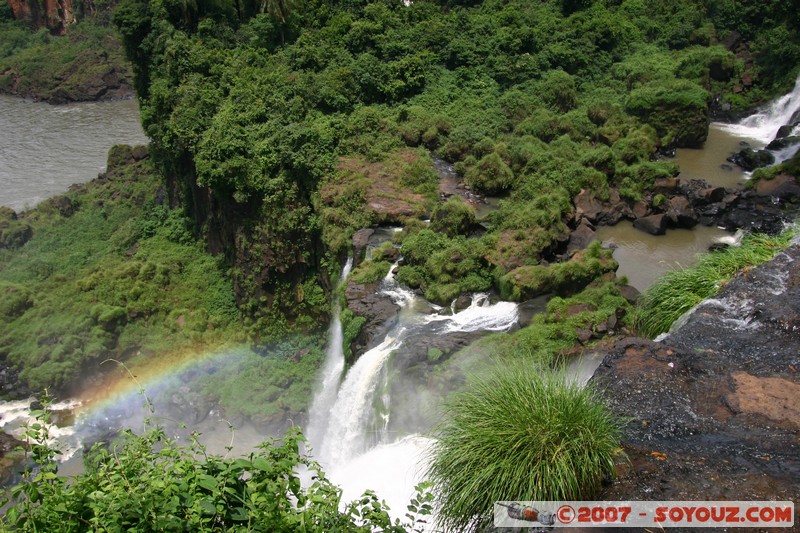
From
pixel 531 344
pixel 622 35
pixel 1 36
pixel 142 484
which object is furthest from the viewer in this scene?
pixel 1 36

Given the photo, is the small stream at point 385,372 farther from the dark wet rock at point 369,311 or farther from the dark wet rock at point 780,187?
the dark wet rock at point 780,187

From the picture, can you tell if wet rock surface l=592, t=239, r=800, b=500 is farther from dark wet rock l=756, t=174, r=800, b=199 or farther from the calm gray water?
the calm gray water

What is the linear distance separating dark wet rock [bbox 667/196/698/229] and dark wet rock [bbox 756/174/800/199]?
7.70 ft

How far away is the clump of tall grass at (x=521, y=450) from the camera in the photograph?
680cm

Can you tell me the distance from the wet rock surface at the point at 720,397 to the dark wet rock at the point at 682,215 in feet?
29.1

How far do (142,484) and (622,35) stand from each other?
97.8 ft

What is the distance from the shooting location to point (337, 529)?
18.2ft

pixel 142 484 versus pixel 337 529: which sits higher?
pixel 142 484

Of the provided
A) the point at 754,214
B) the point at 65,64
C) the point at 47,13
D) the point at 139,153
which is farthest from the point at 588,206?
the point at 47,13

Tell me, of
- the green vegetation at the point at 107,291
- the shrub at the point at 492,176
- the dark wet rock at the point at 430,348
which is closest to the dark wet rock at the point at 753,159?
the shrub at the point at 492,176

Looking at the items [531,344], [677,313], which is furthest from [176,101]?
[677,313]

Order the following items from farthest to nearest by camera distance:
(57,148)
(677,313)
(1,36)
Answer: (1,36)
(57,148)
(677,313)

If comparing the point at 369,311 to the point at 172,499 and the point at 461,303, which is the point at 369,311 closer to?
the point at 461,303

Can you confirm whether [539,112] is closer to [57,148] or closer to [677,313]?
[677,313]
